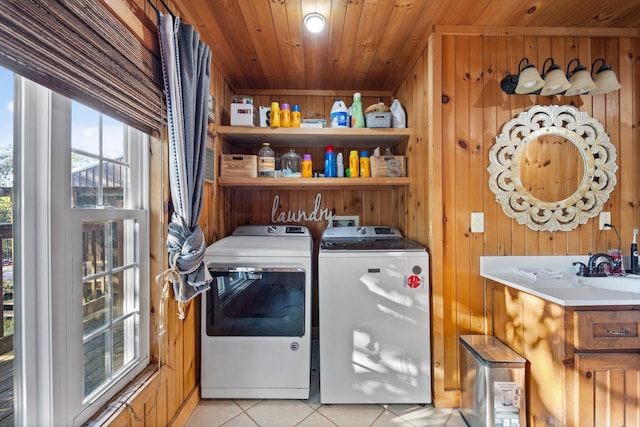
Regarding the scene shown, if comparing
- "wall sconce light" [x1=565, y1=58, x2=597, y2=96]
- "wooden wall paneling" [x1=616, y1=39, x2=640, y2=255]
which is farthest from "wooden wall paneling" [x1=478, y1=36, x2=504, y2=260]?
"wooden wall paneling" [x1=616, y1=39, x2=640, y2=255]

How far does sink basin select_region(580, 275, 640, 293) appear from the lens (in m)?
1.49

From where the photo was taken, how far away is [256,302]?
5.68ft

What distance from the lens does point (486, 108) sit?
1.72 metres

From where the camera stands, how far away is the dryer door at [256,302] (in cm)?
171

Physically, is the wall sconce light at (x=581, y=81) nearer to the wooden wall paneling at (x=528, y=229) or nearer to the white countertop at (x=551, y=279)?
the wooden wall paneling at (x=528, y=229)

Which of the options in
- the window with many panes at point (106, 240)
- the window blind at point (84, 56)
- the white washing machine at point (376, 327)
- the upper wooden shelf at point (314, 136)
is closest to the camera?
the window blind at point (84, 56)

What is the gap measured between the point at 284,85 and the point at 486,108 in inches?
62.3

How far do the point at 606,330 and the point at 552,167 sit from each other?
3.17 ft

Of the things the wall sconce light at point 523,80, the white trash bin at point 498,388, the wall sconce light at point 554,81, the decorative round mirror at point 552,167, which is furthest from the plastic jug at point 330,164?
the white trash bin at point 498,388

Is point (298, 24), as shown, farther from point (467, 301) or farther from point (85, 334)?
point (467, 301)

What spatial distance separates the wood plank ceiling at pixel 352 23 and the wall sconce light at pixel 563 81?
0.28 meters

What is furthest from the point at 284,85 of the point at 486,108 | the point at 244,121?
the point at 486,108

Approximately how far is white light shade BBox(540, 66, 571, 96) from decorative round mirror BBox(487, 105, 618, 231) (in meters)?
0.13

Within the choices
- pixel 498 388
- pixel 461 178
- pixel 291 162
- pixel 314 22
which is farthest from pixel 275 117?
pixel 498 388
